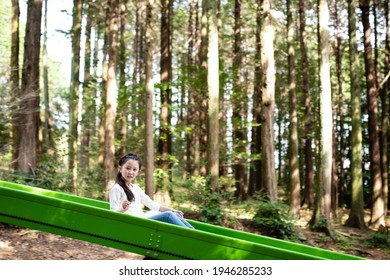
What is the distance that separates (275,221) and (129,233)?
6.49 m

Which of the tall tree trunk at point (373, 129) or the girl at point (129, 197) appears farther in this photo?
the tall tree trunk at point (373, 129)

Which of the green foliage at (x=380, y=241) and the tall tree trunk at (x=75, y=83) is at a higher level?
the tall tree trunk at (x=75, y=83)

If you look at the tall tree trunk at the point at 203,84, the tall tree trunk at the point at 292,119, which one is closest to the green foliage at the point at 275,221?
the tall tree trunk at the point at 203,84

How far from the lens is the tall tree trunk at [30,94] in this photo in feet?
34.9

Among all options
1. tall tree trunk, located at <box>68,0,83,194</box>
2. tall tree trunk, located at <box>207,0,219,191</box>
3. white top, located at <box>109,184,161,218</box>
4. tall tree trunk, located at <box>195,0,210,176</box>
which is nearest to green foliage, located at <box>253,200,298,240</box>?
tall tree trunk, located at <box>207,0,219,191</box>

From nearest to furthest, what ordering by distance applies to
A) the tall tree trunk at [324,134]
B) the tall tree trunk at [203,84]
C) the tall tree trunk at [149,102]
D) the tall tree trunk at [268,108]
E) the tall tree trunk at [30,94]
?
the tall tree trunk at [30,94], the tall tree trunk at [268,108], the tall tree trunk at [149,102], the tall tree trunk at [324,134], the tall tree trunk at [203,84]

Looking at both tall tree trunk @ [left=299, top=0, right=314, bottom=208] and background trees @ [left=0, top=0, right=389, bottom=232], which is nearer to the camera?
background trees @ [left=0, top=0, right=389, bottom=232]

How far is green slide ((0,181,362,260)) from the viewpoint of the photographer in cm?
402

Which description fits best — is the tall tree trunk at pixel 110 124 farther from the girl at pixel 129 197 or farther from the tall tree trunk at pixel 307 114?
the tall tree trunk at pixel 307 114

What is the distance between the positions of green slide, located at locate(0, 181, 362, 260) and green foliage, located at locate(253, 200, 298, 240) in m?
5.42

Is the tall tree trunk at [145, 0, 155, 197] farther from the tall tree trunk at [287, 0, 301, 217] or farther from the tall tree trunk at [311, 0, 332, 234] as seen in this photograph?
the tall tree trunk at [287, 0, 301, 217]

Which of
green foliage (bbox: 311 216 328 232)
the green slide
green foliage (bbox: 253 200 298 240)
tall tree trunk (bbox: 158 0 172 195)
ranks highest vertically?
tall tree trunk (bbox: 158 0 172 195)

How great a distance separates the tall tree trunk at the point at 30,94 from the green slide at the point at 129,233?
6.13 meters

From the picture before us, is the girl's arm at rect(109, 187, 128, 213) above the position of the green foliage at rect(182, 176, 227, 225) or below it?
above
